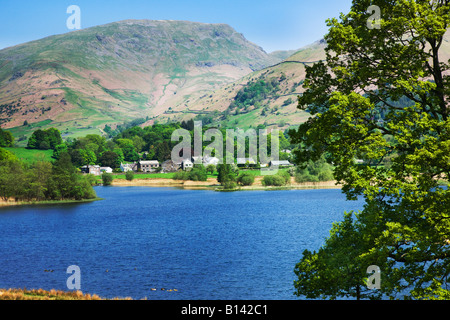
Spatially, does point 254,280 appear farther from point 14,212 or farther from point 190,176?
point 190,176

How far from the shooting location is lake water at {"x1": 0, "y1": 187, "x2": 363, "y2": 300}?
41.4 m

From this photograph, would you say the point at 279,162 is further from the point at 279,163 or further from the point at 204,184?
the point at 204,184

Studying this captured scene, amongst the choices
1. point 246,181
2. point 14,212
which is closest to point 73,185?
point 14,212

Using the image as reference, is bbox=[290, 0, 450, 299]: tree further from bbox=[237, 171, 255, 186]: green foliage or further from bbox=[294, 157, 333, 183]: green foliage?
bbox=[237, 171, 255, 186]: green foliage

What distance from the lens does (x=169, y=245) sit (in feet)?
203

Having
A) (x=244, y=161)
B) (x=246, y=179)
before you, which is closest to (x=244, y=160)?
(x=244, y=161)

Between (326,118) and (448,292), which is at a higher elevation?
(326,118)

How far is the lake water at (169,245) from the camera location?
136 feet

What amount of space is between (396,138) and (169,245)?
48.0 metres

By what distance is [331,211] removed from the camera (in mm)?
87625

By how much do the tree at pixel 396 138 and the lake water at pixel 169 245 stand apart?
63.9 ft

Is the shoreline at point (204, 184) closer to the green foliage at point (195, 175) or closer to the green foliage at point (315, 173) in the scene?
the green foliage at point (315, 173)
